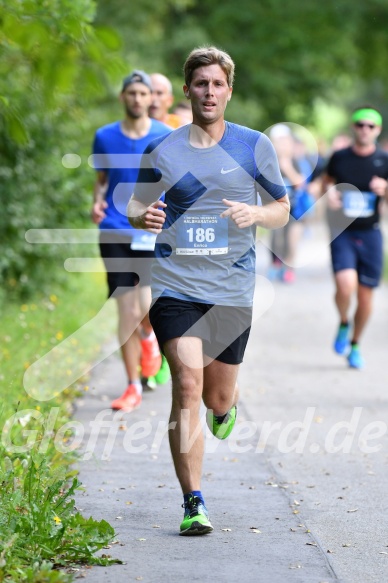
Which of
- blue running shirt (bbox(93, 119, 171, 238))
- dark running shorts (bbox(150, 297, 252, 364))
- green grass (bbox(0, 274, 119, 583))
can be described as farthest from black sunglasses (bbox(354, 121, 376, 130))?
dark running shorts (bbox(150, 297, 252, 364))

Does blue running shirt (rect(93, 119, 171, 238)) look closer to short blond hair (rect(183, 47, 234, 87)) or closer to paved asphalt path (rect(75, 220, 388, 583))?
paved asphalt path (rect(75, 220, 388, 583))

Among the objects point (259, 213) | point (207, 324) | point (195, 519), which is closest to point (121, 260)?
point (207, 324)

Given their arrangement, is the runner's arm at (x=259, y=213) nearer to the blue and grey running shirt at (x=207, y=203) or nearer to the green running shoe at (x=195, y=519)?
the blue and grey running shirt at (x=207, y=203)

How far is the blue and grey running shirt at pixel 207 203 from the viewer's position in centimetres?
557

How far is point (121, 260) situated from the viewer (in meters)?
8.74

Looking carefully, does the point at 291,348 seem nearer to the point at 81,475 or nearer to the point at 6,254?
the point at 6,254

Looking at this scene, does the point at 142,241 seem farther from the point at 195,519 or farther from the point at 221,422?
the point at 195,519

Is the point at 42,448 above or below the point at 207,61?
below

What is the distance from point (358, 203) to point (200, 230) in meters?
5.69

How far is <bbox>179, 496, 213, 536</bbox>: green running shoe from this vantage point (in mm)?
5367

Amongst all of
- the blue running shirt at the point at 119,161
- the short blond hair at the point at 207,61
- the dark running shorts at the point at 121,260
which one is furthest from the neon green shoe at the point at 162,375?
the short blond hair at the point at 207,61

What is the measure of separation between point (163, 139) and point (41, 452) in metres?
1.76

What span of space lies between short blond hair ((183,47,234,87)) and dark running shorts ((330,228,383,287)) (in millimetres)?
5487

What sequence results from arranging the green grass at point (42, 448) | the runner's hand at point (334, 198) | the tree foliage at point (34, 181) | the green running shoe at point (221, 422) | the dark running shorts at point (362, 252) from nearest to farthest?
the green grass at point (42, 448) < the green running shoe at point (221, 422) < the dark running shorts at point (362, 252) < the runner's hand at point (334, 198) < the tree foliage at point (34, 181)
